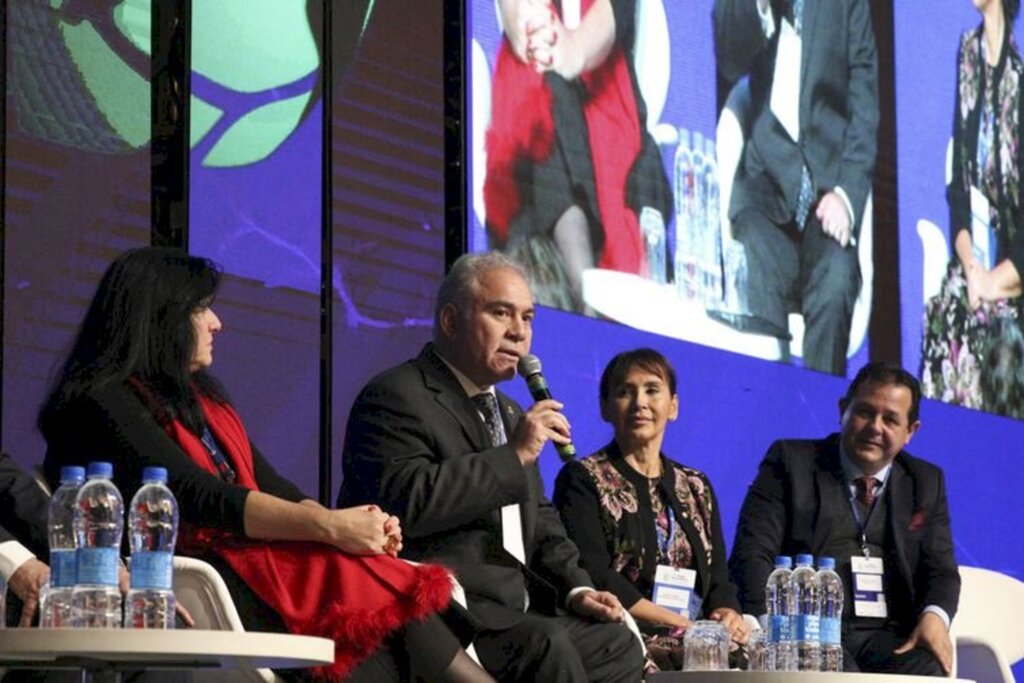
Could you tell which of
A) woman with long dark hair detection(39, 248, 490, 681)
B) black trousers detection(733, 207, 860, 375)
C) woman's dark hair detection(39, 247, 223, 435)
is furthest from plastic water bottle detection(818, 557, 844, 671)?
black trousers detection(733, 207, 860, 375)

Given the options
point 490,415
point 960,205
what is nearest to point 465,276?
point 490,415

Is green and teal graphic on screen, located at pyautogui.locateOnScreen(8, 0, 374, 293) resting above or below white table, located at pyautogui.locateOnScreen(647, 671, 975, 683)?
above

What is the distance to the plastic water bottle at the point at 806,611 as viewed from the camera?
3975mm

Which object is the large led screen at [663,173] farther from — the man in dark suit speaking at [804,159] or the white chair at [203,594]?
the white chair at [203,594]

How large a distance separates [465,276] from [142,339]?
103 centimetres

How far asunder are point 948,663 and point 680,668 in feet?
2.72

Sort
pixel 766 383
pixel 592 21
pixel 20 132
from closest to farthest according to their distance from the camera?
pixel 20 132, pixel 592 21, pixel 766 383

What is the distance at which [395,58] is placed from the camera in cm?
520

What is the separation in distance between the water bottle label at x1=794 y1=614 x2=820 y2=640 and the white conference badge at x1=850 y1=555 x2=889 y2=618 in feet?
3.77

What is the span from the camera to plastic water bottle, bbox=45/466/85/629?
2994 millimetres

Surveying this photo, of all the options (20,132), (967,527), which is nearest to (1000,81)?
(967,527)

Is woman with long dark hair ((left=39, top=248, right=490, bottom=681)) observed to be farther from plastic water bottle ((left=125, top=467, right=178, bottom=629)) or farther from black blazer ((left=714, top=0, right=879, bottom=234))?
black blazer ((left=714, top=0, right=879, bottom=234))

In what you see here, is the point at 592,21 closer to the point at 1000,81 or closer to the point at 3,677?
the point at 1000,81

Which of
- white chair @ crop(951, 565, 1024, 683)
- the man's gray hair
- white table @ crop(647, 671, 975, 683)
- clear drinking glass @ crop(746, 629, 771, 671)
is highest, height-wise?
the man's gray hair
